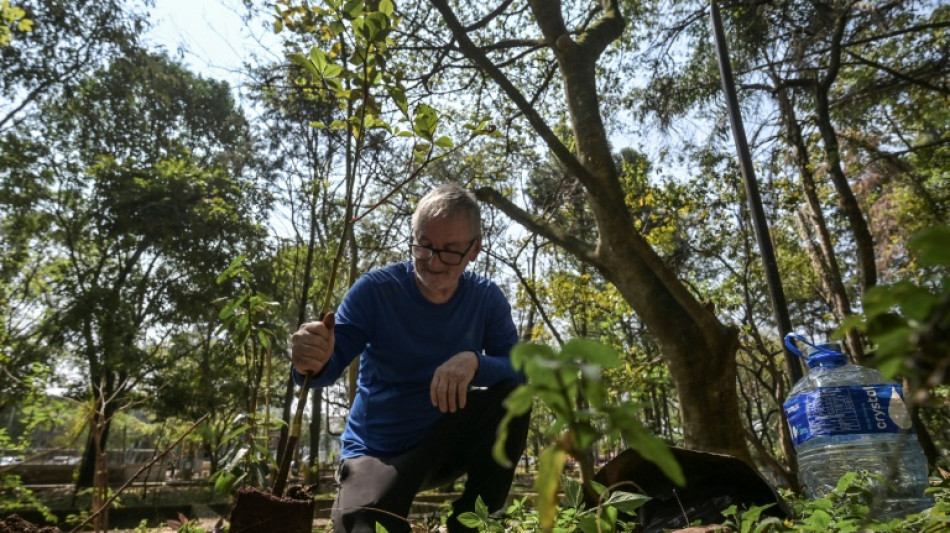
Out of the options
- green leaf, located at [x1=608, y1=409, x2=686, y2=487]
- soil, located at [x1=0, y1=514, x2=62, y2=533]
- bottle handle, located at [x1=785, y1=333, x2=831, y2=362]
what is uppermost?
bottle handle, located at [x1=785, y1=333, x2=831, y2=362]

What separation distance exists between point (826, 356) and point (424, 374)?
5.58ft

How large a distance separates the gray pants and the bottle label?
3.93 feet

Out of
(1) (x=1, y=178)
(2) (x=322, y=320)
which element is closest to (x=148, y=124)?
(1) (x=1, y=178)

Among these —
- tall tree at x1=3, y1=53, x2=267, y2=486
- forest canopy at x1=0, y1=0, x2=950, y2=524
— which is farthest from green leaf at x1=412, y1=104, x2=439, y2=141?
tall tree at x1=3, y1=53, x2=267, y2=486

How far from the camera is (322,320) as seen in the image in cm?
159

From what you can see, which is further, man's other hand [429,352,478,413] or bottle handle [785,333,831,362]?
bottle handle [785,333,831,362]

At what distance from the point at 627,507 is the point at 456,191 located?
1.59m

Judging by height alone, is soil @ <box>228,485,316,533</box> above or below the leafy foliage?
below

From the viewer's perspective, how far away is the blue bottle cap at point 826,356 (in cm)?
Answer: 234

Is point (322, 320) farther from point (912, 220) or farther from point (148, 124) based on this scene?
point (148, 124)

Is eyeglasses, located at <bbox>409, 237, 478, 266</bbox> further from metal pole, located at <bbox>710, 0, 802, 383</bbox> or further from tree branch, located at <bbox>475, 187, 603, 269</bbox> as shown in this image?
tree branch, located at <bbox>475, 187, 603, 269</bbox>

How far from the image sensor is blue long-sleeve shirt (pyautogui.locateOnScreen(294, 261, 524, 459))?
2.40 metres

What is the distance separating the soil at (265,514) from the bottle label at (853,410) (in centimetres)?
205

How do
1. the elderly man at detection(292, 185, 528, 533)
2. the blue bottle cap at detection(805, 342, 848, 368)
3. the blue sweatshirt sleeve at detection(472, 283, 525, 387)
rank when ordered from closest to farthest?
the elderly man at detection(292, 185, 528, 533) < the blue bottle cap at detection(805, 342, 848, 368) < the blue sweatshirt sleeve at detection(472, 283, 525, 387)
